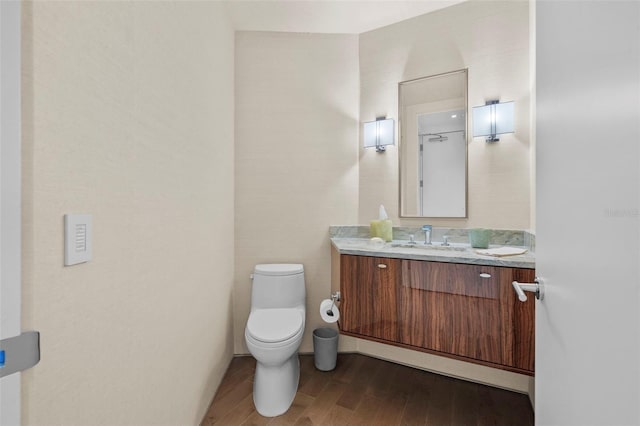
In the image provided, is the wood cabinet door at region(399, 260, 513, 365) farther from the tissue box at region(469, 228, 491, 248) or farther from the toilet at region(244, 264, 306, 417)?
the toilet at region(244, 264, 306, 417)

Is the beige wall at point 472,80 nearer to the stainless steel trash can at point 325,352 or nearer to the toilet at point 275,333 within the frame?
the toilet at point 275,333

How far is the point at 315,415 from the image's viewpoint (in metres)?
1.56

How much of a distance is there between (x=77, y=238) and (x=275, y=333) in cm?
117

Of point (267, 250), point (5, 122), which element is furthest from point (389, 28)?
point (5, 122)

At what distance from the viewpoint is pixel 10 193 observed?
0.50m

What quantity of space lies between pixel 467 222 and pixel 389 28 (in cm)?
156

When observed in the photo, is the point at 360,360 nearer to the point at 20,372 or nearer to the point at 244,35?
the point at 20,372

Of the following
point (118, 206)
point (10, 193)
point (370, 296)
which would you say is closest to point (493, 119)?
point (370, 296)

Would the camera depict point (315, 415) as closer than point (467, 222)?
Yes

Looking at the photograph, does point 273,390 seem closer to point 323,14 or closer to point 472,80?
point 472,80

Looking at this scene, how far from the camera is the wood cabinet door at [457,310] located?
135cm

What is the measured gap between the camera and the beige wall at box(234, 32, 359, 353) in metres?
2.25

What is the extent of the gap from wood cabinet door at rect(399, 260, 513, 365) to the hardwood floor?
0.43 meters

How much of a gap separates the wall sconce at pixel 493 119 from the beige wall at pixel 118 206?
172cm
